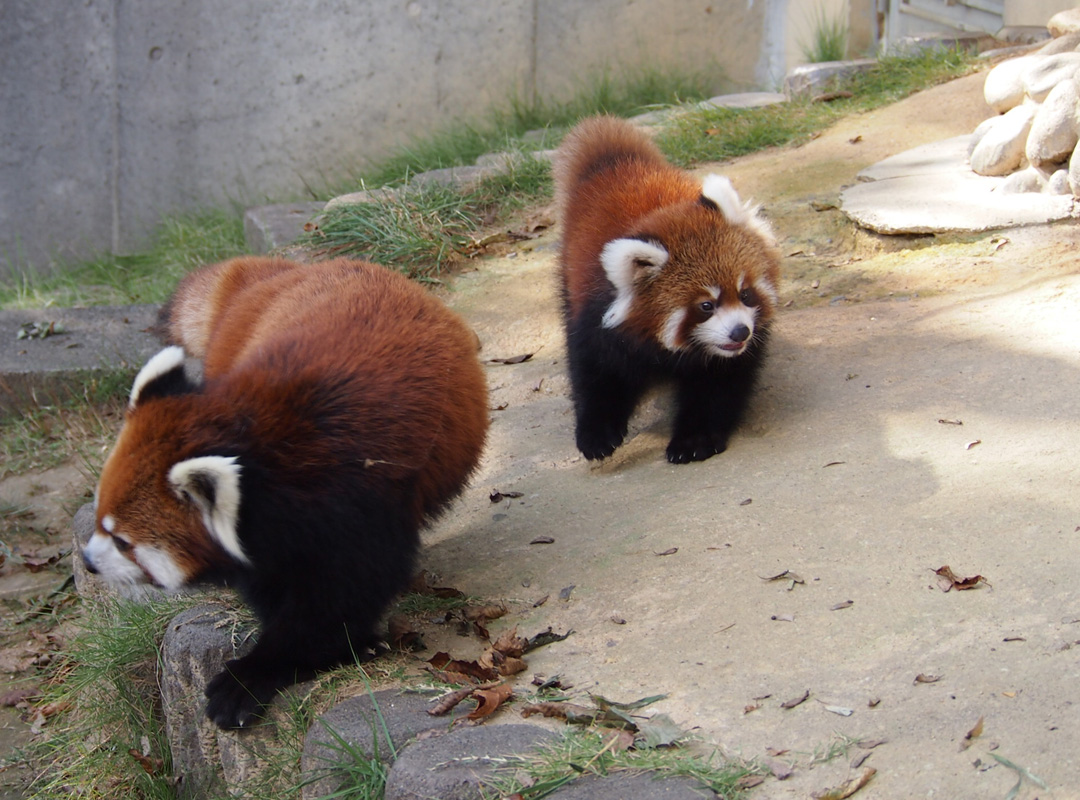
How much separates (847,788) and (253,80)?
775 centimetres

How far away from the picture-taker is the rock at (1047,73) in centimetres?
509

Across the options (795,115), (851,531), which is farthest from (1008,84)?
(851,531)

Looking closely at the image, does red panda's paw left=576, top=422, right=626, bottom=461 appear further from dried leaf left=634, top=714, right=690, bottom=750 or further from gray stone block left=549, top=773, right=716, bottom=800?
gray stone block left=549, top=773, right=716, bottom=800

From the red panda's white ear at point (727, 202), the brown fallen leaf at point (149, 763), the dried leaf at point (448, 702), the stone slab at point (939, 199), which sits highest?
the red panda's white ear at point (727, 202)

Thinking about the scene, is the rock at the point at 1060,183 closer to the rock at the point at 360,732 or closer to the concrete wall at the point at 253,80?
the concrete wall at the point at 253,80

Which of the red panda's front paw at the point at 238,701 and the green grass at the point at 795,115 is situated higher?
the green grass at the point at 795,115

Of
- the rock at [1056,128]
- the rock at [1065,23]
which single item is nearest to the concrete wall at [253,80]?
the rock at [1065,23]

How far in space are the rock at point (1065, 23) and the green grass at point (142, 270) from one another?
5.76m

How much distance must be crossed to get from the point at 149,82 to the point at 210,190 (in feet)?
3.21

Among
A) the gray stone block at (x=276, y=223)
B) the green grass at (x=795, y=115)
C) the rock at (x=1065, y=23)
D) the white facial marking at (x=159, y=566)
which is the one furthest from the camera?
the gray stone block at (x=276, y=223)

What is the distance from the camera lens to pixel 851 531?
3.00m

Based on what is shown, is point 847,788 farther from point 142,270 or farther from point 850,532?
point 142,270

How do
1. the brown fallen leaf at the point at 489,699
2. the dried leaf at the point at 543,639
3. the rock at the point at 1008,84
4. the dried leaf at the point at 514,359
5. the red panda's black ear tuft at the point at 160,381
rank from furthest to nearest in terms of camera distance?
1. the rock at the point at 1008,84
2. the dried leaf at the point at 514,359
3. the dried leaf at the point at 543,639
4. the red panda's black ear tuft at the point at 160,381
5. the brown fallen leaf at the point at 489,699

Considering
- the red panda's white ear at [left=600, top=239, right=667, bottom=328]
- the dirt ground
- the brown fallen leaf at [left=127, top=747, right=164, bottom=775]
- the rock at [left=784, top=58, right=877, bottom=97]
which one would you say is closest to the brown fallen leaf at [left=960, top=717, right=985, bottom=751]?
the dirt ground
